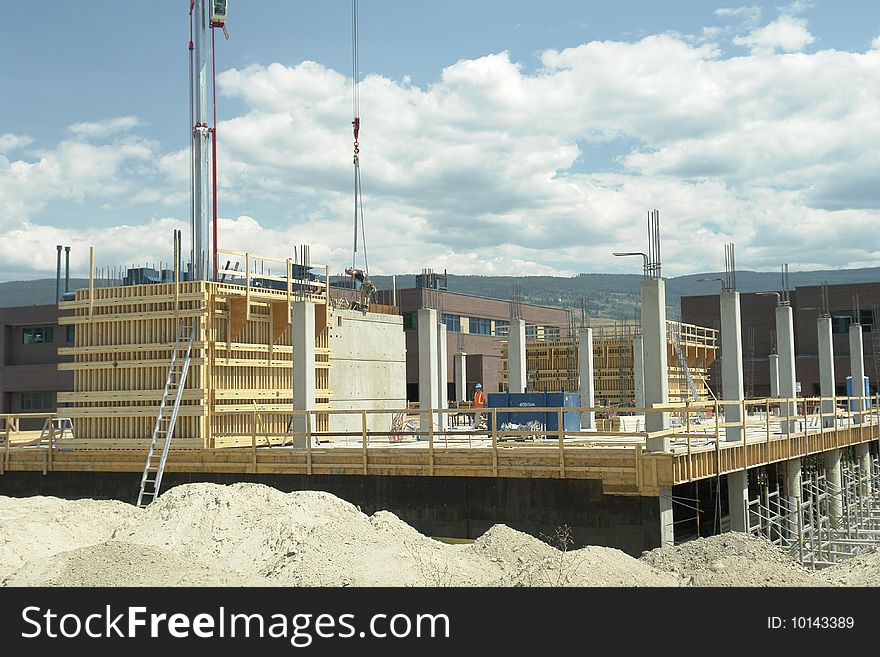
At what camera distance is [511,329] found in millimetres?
36312

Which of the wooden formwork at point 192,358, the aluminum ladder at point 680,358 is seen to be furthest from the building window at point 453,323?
the wooden formwork at point 192,358

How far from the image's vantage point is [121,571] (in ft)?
47.1

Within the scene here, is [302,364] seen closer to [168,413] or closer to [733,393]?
[168,413]

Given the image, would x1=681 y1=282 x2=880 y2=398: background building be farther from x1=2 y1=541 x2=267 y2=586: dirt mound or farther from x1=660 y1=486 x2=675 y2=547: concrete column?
x1=2 y1=541 x2=267 y2=586: dirt mound

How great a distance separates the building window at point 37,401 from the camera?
65438 mm

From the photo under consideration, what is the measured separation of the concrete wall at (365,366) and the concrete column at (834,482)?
14.6m

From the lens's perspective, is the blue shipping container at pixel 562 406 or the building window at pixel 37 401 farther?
the building window at pixel 37 401

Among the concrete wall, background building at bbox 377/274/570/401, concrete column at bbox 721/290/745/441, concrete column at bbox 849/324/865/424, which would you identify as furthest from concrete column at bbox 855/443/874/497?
background building at bbox 377/274/570/401

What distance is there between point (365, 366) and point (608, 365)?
2227 centimetres

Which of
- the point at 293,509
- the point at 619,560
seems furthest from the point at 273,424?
the point at 619,560

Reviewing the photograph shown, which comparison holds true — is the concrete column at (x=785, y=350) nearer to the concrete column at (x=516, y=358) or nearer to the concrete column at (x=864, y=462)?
the concrete column at (x=864, y=462)

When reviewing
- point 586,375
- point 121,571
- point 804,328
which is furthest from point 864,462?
point 804,328
